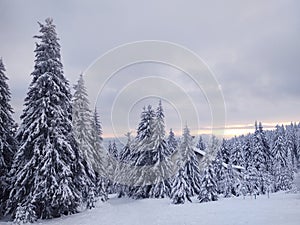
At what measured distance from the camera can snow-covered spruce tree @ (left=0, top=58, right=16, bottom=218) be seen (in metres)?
20.5

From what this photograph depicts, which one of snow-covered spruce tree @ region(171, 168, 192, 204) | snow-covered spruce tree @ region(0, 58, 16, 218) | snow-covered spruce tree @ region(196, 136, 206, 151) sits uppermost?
snow-covered spruce tree @ region(196, 136, 206, 151)

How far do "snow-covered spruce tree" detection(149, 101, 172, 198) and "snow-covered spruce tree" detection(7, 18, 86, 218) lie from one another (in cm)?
1644

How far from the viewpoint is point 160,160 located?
3700 cm

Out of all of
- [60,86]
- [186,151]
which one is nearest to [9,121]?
[60,86]

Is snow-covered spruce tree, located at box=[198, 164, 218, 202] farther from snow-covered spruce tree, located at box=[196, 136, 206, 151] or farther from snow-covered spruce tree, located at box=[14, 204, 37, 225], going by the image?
snow-covered spruce tree, located at box=[196, 136, 206, 151]

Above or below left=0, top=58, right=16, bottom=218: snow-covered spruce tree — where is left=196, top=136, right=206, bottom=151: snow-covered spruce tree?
above

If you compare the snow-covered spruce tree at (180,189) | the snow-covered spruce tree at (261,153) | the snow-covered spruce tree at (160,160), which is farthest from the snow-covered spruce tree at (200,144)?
the snow-covered spruce tree at (180,189)

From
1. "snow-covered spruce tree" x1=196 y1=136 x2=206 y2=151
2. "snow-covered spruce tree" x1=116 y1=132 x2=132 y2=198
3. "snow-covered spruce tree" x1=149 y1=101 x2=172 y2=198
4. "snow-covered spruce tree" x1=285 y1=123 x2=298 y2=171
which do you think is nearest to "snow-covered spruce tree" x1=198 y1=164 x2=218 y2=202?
"snow-covered spruce tree" x1=149 y1=101 x2=172 y2=198

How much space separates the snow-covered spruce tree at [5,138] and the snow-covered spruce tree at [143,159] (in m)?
18.7

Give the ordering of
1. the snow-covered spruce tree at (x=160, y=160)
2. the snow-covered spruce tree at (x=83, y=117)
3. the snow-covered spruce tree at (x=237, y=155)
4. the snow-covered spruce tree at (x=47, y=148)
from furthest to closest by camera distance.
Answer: the snow-covered spruce tree at (x=237, y=155) < the snow-covered spruce tree at (x=160, y=160) < the snow-covered spruce tree at (x=83, y=117) < the snow-covered spruce tree at (x=47, y=148)

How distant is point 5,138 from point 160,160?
2065 cm

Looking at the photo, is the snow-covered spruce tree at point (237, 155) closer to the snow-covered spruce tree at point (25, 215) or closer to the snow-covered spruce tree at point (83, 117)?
the snow-covered spruce tree at point (83, 117)

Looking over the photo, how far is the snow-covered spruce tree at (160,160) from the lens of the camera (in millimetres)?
36188

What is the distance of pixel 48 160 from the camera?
18.6m
